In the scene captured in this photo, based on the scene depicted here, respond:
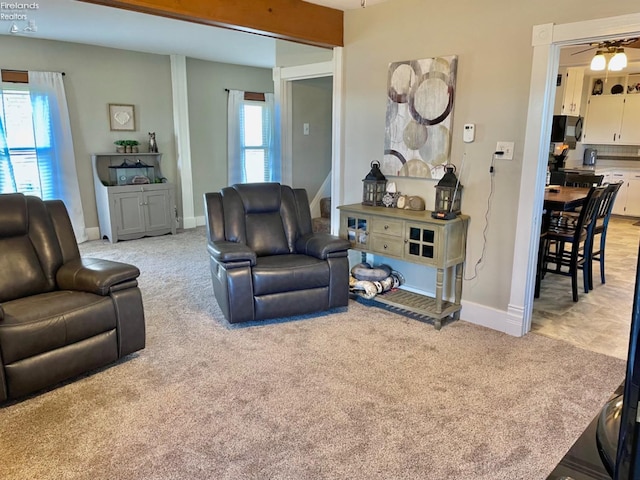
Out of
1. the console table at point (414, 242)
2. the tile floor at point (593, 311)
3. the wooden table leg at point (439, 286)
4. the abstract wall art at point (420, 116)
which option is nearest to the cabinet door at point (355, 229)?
the console table at point (414, 242)

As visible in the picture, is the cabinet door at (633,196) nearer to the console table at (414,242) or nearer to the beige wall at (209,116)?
the console table at (414,242)

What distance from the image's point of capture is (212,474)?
191 centimetres

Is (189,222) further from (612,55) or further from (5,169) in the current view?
(612,55)

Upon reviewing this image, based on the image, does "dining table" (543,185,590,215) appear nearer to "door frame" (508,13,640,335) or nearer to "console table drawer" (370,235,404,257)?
"door frame" (508,13,640,335)

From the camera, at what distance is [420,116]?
3.69 m

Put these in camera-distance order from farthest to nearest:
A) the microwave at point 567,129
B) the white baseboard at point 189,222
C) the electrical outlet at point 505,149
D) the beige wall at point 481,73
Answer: the white baseboard at point 189,222 < the microwave at point 567,129 < the electrical outlet at point 505,149 < the beige wall at point 481,73

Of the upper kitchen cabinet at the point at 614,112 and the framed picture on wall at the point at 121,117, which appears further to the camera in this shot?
the upper kitchen cabinet at the point at 614,112

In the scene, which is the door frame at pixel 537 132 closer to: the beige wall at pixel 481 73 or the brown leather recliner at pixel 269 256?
the beige wall at pixel 481 73

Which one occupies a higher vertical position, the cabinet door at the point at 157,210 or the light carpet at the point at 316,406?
the cabinet door at the point at 157,210

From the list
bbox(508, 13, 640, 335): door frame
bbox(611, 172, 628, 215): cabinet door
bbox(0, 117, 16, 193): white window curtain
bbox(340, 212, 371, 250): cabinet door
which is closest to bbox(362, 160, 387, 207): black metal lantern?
bbox(340, 212, 371, 250): cabinet door

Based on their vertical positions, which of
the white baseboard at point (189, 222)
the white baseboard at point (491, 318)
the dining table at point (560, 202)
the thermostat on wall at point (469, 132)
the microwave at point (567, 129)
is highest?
the microwave at point (567, 129)

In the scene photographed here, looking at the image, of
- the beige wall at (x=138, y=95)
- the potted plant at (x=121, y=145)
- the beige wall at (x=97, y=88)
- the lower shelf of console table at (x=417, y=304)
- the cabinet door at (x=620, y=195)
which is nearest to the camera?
the lower shelf of console table at (x=417, y=304)

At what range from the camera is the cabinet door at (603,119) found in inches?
314

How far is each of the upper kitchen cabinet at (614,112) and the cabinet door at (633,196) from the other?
0.62m
